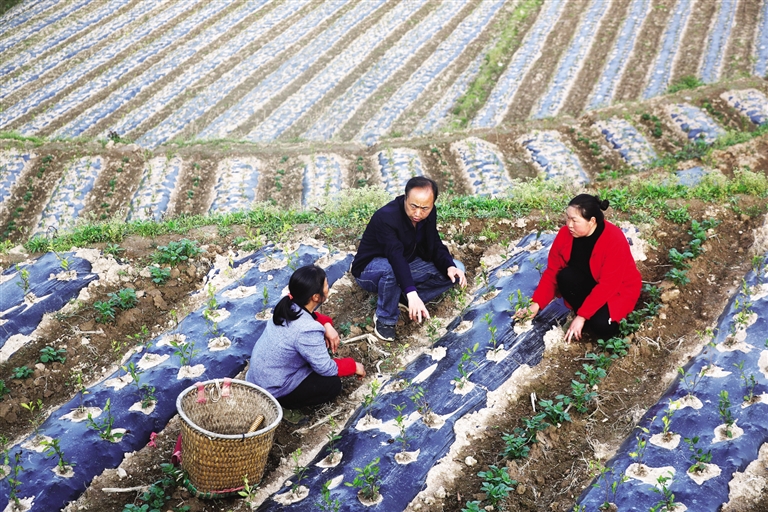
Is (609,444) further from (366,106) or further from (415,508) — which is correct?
(366,106)

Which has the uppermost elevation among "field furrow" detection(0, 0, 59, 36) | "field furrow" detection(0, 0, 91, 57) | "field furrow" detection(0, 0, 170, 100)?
"field furrow" detection(0, 0, 59, 36)

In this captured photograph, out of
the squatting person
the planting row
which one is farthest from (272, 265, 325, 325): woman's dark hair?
the planting row

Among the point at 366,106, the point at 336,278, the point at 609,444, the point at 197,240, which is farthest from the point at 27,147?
the point at 609,444

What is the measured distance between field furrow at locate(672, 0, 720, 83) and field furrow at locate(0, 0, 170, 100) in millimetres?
13411

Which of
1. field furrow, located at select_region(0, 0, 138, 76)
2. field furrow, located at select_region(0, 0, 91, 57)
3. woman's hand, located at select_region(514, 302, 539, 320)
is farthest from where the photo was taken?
field furrow, located at select_region(0, 0, 91, 57)

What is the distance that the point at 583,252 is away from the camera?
4.64 m

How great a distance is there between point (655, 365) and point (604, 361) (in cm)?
34

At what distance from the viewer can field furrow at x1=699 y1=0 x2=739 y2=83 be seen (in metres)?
14.4

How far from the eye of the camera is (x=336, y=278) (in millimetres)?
5953

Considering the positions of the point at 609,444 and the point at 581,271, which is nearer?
the point at 609,444

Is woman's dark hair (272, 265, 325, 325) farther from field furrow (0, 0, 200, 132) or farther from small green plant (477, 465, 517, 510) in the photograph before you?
field furrow (0, 0, 200, 132)

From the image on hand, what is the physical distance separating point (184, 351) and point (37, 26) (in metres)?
16.5

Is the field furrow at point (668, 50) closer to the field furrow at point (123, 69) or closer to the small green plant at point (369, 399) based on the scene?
the field furrow at point (123, 69)

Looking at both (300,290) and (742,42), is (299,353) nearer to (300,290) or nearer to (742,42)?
(300,290)
